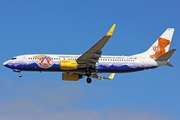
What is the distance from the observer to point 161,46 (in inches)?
3376

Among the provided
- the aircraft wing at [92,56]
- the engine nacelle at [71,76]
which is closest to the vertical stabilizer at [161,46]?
the aircraft wing at [92,56]

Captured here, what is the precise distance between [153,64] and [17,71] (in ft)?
70.7

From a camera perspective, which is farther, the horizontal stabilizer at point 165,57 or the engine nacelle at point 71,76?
the engine nacelle at point 71,76

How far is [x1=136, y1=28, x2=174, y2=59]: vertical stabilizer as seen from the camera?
277ft

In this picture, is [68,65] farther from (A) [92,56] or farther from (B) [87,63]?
(A) [92,56]

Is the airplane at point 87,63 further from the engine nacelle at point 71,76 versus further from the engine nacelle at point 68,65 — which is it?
the engine nacelle at point 71,76

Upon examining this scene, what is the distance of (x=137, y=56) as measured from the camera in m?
83.2

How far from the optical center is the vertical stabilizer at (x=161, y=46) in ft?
277

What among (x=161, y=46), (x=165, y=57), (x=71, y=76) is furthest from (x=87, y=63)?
(x=161, y=46)

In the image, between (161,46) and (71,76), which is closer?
(161,46)

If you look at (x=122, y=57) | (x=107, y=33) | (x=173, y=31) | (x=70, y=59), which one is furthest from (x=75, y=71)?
(x=173, y=31)

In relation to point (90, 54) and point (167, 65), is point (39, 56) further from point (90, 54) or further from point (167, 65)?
point (167, 65)

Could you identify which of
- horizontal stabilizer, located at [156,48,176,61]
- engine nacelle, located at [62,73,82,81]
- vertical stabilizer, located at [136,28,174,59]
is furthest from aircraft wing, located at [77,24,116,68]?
horizontal stabilizer, located at [156,48,176,61]

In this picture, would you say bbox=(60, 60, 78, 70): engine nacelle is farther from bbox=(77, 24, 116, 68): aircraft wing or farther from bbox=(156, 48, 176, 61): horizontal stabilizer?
bbox=(156, 48, 176, 61): horizontal stabilizer
